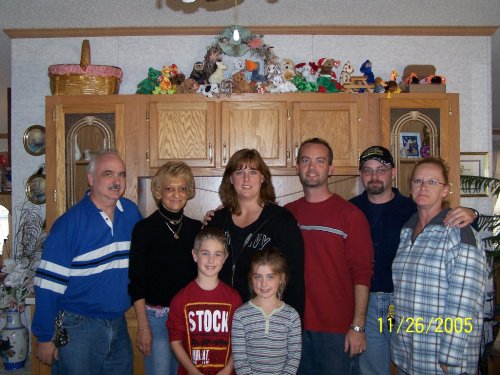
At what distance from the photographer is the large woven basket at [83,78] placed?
3189 mm

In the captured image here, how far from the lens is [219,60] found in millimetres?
3385

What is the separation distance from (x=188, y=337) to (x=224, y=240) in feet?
1.33

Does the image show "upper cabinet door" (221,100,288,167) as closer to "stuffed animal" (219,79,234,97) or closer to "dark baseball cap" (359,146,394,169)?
"stuffed animal" (219,79,234,97)

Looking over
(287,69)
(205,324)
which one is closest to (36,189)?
(287,69)

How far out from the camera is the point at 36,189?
145 inches

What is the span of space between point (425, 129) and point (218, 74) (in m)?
1.43

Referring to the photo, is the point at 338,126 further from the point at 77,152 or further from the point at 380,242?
the point at 77,152

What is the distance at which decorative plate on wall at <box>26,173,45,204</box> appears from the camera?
3.67m

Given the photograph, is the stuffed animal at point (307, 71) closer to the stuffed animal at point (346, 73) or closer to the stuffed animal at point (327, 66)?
the stuffed animal at point (327, 66)

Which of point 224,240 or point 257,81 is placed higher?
point 257,81

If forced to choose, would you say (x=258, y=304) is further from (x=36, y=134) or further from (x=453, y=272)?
(x=36, y=134)

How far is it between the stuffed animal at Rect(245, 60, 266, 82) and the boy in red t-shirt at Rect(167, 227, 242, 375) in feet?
5.61

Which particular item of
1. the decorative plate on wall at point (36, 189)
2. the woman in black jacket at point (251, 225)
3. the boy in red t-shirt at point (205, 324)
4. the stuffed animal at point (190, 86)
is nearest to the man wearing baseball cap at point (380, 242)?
the woman in black jacket at point (251, 225)

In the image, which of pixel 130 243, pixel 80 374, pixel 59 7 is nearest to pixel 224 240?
pixel 130 243
